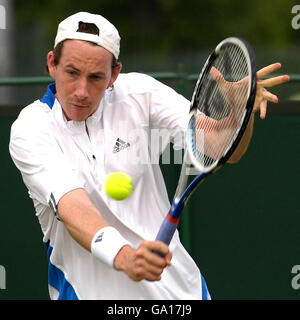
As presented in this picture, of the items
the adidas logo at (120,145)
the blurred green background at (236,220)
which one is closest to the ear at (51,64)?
the adidas logo at (120,145)

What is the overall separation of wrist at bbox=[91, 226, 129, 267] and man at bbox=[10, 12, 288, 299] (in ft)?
0.49

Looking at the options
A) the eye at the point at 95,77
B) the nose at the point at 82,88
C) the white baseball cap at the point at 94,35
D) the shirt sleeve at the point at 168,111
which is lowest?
the shirt sleeve at the point at 168,111

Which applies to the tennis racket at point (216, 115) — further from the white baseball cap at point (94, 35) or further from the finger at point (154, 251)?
the white baseball cap at point (94, 35)

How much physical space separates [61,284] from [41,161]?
669 mm

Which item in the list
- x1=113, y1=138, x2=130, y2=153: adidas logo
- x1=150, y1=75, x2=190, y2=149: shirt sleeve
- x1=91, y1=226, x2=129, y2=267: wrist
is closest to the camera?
x1=91, y1=226, x2=129, y2=267: wrist

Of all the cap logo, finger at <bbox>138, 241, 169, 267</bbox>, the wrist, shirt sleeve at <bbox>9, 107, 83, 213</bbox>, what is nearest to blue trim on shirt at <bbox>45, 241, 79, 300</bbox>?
shirt sleeve at <bbox>9, 107, 83, 213</bbox>

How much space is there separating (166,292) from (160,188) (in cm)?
48

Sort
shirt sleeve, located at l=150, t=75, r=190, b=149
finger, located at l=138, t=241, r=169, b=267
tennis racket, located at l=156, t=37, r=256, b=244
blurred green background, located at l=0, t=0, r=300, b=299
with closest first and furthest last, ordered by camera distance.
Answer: finger, located at l=138, t=241, r=169, b=267, tennis racket, located at l=156, t=37, r=256, b=244, shirt sleeve, located at l=150, t=75, r=190, b=149, blurred green background, located at l=0, t=0, r=300, b=299

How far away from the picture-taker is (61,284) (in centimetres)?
478

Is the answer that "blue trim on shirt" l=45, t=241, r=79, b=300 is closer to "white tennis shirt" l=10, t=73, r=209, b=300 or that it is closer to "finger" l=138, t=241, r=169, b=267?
"white tennis shirt" l=10, t=73, r=209, b=300

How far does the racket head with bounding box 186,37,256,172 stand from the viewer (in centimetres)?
436

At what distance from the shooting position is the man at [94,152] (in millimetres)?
4434

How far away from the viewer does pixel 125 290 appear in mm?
4598

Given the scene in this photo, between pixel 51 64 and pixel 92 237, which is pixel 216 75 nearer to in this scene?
pixel 51 64
